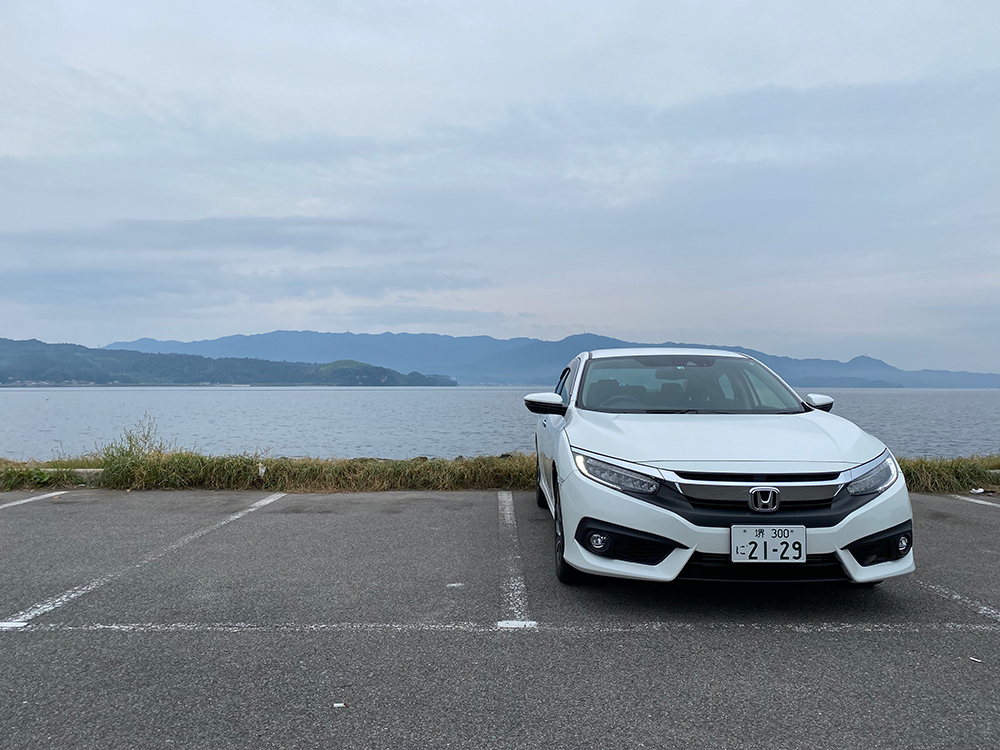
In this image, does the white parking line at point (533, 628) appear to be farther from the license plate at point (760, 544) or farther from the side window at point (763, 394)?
the side window at point (763, 394)

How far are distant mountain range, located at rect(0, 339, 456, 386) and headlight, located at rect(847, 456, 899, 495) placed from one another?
174468 mm

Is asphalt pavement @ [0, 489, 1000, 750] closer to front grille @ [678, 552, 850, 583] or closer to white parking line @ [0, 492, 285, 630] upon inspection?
white parking line @ [0, 492, 285, 630]

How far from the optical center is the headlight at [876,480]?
3535mm

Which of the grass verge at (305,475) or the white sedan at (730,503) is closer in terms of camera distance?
the white sedan at (730,503)

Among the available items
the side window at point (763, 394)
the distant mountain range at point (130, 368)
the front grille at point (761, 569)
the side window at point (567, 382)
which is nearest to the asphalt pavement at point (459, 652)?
the front grille at point (761, 569)

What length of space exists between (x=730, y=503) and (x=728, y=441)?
49cm

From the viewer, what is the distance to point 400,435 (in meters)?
38.7

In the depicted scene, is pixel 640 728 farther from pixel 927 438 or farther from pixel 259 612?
pixel 927 438

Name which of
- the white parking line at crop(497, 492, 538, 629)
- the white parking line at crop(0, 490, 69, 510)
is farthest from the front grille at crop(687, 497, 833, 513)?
the white parking line at crop(0, 490, 69, 510)

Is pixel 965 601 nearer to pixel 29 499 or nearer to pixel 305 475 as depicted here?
pixel 305 475

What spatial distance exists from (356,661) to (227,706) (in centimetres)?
60

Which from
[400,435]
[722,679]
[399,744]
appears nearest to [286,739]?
[399,744]

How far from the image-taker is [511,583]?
14.1ft

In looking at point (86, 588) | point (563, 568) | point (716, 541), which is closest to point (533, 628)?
point (563, 568)
